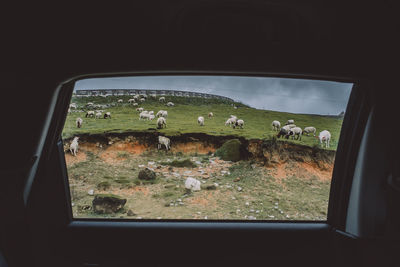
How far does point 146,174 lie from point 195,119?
0.62m

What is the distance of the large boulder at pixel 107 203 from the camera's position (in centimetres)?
207

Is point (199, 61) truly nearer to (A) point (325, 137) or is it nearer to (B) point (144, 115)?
(B) point (144, 115)

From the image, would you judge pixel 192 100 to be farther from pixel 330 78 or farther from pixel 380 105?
pixel 380 105

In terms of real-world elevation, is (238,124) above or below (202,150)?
above

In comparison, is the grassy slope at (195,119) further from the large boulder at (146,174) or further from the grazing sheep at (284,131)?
the large boulder at (146,174)

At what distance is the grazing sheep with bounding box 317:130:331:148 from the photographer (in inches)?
80.7

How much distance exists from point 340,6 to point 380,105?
0.68m

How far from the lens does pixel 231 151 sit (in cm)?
222

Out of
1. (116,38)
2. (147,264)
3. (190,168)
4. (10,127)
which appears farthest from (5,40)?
(147,264)

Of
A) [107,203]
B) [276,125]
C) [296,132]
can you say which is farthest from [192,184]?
[296,132]

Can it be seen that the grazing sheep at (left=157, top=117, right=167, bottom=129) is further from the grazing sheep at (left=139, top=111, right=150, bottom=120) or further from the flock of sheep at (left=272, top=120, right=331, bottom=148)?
the flock of sheep at (left=272, top=120, right=331, bottom=148)

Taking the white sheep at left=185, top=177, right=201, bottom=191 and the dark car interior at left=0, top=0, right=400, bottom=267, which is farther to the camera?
the white sheep at left=185, top=177, right=201, bottom=191

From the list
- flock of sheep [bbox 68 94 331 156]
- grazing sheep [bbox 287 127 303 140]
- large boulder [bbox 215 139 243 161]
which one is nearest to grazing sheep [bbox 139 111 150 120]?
flock of sheep [bbox 68 94 331 156]

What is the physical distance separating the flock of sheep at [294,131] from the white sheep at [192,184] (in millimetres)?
780
